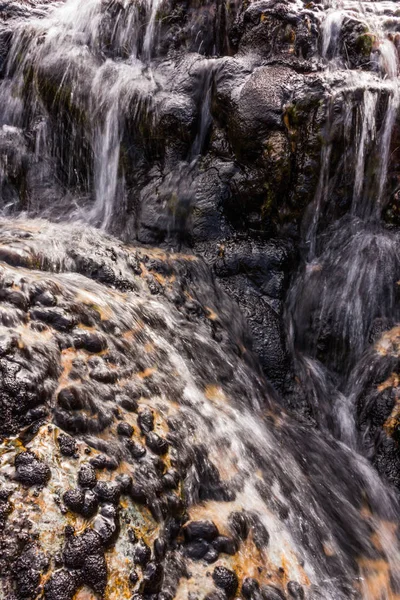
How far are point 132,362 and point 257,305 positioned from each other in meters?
2.42

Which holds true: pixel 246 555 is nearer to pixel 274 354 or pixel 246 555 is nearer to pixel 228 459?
pixel 228 459

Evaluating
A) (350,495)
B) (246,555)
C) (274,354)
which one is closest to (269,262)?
(274,354)

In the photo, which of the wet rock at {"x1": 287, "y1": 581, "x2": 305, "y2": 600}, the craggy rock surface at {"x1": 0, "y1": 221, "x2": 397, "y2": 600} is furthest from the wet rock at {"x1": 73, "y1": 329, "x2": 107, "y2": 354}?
the wet rock at {"x1": 287, "y1": 581, "x2": 305, "y2": 600}

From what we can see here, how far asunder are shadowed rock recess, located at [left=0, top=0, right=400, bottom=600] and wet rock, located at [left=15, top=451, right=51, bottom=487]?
0.02m

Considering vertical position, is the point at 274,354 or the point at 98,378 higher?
the point at 98,378

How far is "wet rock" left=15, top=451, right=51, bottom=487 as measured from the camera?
2199 millimetres

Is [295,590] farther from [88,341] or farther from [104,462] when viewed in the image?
[88,341]

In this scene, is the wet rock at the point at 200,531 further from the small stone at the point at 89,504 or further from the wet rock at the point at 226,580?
the small stone at the point at 89,504

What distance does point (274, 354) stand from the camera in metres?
5.11

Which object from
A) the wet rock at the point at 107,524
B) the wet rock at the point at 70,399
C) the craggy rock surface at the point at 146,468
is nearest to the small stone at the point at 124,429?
the craggy rock surface at the point at 146,468

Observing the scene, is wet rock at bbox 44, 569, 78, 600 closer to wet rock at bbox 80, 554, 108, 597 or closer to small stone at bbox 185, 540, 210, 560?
wet rock at bbox 80, 554, 108, 597

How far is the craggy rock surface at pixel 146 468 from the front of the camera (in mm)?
2143

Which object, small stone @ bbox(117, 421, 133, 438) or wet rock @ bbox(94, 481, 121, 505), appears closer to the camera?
wet rock @ bbox(94, 481, 121, 505)

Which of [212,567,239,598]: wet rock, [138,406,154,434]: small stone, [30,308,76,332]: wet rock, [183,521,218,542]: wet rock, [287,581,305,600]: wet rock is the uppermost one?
[30,308,76,332]: wet rock
